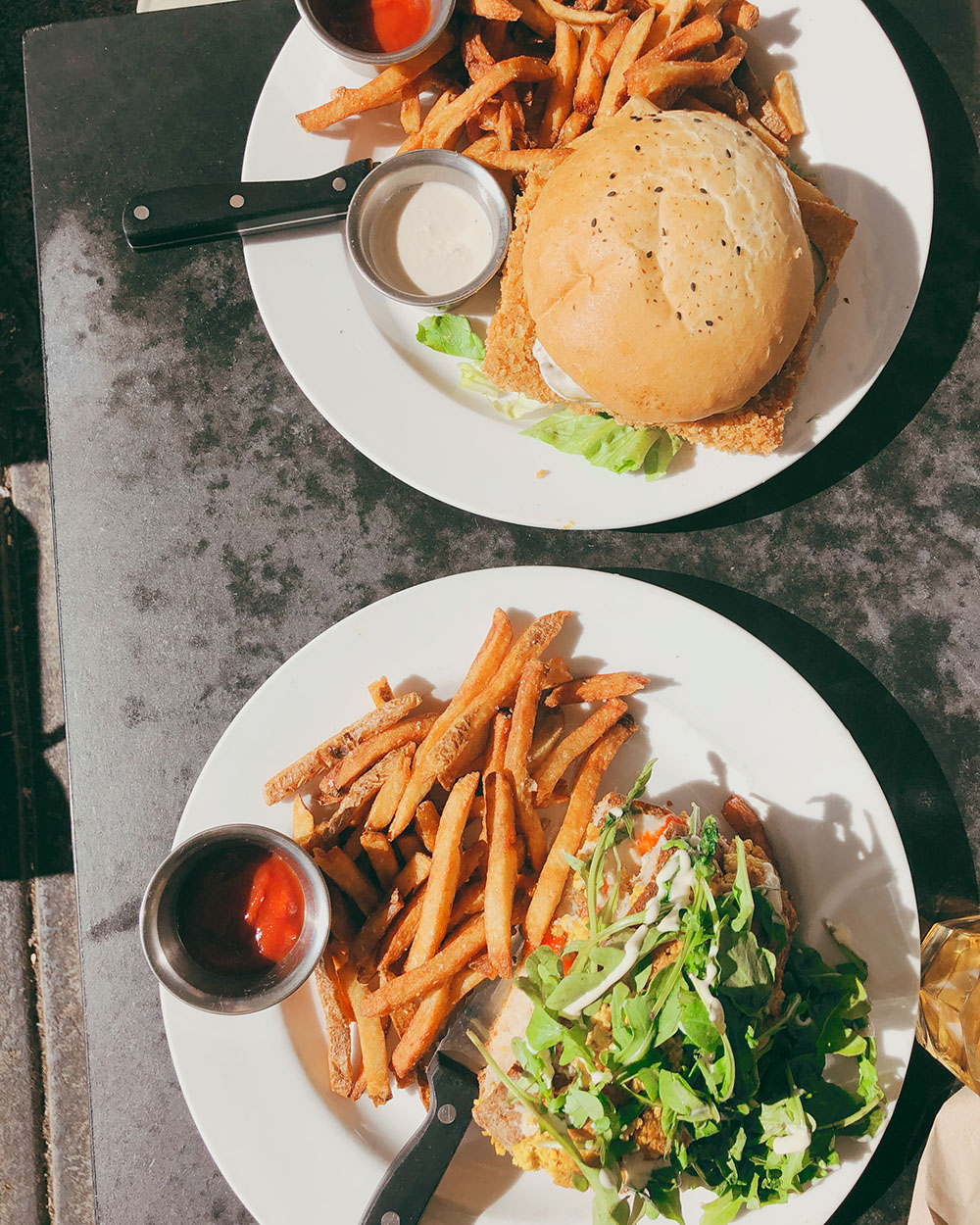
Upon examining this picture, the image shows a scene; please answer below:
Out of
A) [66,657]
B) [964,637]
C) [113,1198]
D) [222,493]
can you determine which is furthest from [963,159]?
[113,1198]

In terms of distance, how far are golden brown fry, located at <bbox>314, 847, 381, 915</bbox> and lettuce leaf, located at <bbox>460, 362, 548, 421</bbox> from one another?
42.6 inches

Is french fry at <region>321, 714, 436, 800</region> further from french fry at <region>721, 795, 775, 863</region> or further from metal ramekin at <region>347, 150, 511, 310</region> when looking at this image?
metal ramekin at <region>347, 150, 511, 310</region>

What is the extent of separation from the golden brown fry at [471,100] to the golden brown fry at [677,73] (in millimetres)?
220

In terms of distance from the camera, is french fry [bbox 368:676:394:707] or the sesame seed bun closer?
the sesame seed bun

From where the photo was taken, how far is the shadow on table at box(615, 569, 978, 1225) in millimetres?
2299

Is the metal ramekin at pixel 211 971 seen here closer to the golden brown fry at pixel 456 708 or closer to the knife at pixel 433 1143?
the golden brown fry at pixel 456 708

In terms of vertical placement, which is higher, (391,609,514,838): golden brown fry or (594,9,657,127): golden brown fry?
(594,9,657,127): golden brown fry

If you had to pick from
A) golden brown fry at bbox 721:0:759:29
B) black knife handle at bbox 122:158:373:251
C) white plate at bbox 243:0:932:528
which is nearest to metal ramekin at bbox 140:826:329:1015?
white plate at bbox 243:0:932:528

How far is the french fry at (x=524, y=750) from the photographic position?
1988 mm

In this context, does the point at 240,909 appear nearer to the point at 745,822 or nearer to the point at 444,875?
Answer: the point at 444,875

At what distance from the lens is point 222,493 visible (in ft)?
7.73

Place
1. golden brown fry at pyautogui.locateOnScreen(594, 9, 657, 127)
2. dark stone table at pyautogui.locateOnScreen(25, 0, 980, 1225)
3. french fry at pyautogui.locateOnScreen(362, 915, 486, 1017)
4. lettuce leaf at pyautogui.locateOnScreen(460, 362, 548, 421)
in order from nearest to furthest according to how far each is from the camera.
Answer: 1. french fry at pyautogui.locateOnScreen(362, 915, 486, 1017)
2. golden brown fry at pyautogui.locateOnScreen(594, 9, 657, 127)
3. lettuce leaf at pyautogui.locateOnScreen(460, 362, 548, 421)
4. dark stone table at pyautogui.locateOnScreen(25, 0, 980, 1225)

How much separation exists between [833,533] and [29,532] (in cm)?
251

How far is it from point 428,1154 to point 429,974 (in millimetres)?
422
